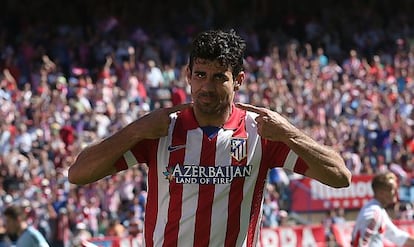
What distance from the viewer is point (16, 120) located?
1683 centimetres

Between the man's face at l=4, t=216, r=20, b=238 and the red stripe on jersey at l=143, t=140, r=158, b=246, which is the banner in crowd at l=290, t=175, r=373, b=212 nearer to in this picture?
the man's face at l=4, t=216, r=20, b=238

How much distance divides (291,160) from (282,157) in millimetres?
56

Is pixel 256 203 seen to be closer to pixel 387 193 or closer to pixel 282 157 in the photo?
pixel 282 157

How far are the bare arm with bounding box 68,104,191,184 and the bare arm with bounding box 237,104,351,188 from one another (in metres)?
0.49

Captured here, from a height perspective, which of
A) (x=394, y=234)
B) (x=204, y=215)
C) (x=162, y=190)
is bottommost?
(x=394, y=234)

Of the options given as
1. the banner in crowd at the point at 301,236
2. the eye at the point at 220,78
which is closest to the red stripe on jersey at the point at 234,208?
the eye at the point at 220,78

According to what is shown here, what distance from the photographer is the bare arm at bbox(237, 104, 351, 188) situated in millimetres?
4371

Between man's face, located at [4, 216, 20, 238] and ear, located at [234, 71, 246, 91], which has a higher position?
ear, located at [234, 71, 246, 91]

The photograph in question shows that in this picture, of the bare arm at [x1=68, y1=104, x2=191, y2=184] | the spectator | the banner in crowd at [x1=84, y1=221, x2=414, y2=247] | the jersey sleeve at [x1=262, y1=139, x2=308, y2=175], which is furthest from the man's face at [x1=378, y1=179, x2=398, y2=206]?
the banner in crowd at [x1=84, y1=221, x2=414, y2=247]

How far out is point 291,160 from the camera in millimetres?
4594

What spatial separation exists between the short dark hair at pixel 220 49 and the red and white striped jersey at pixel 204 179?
0.99 ft

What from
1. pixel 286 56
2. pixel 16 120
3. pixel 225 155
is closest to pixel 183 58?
pixel 286 56

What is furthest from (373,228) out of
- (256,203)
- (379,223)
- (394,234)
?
(256,203)

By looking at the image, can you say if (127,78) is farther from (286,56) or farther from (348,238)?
(348,238)
